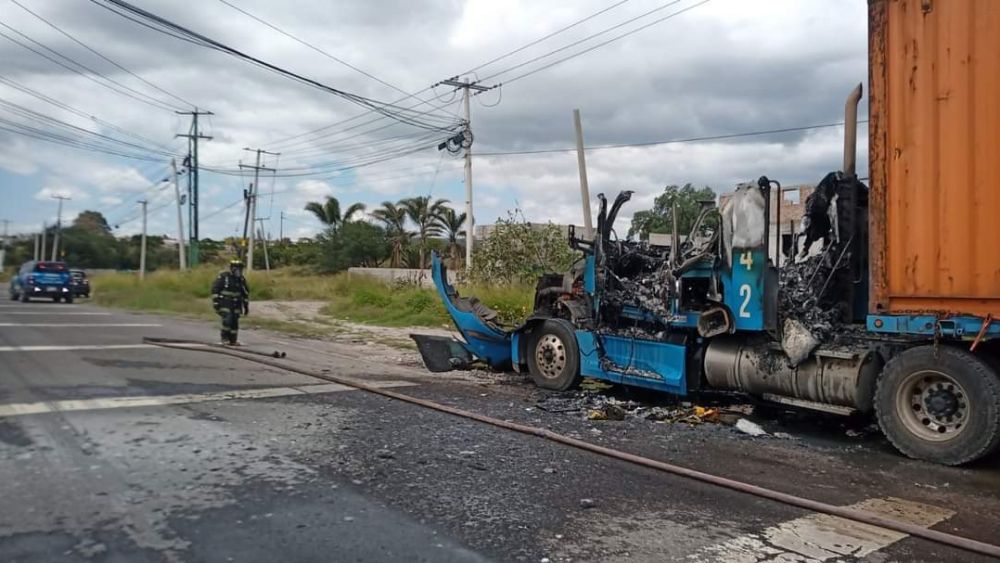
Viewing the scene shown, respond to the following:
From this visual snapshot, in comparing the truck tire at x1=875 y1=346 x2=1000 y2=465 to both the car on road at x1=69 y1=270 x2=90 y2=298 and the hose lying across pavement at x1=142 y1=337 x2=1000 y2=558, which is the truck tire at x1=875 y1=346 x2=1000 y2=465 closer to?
the hose lying across pavement at x1=142 y1=337 x2=1000 y2=558

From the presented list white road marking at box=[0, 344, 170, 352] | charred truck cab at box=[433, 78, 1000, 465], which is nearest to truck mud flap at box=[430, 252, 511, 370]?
charred truck cab at box=[433, 78, 1000, 465]

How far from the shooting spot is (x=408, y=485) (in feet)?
16.2

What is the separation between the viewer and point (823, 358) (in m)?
6.61

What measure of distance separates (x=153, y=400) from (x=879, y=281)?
709 cm

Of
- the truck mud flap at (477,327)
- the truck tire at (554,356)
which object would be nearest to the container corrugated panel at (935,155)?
the truck tire at (554,356)

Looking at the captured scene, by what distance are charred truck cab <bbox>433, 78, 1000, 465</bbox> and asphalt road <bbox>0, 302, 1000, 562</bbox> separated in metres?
0.47

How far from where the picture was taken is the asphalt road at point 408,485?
154 inches

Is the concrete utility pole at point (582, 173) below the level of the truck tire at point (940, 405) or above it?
above

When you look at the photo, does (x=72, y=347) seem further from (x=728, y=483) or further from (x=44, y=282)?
(x=44, y=282)

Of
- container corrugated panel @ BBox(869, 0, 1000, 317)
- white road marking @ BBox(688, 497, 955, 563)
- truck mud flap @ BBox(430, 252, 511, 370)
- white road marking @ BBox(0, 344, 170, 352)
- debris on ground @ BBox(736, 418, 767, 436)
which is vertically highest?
container corrugated panel @ BBox(869, 0, 1000, 317)

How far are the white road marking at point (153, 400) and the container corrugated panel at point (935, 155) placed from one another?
5958mm

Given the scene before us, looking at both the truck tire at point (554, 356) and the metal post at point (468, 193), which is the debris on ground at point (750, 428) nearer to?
the truck tire at point (554, 356)

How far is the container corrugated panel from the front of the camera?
548 cm

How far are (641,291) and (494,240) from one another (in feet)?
50.2
